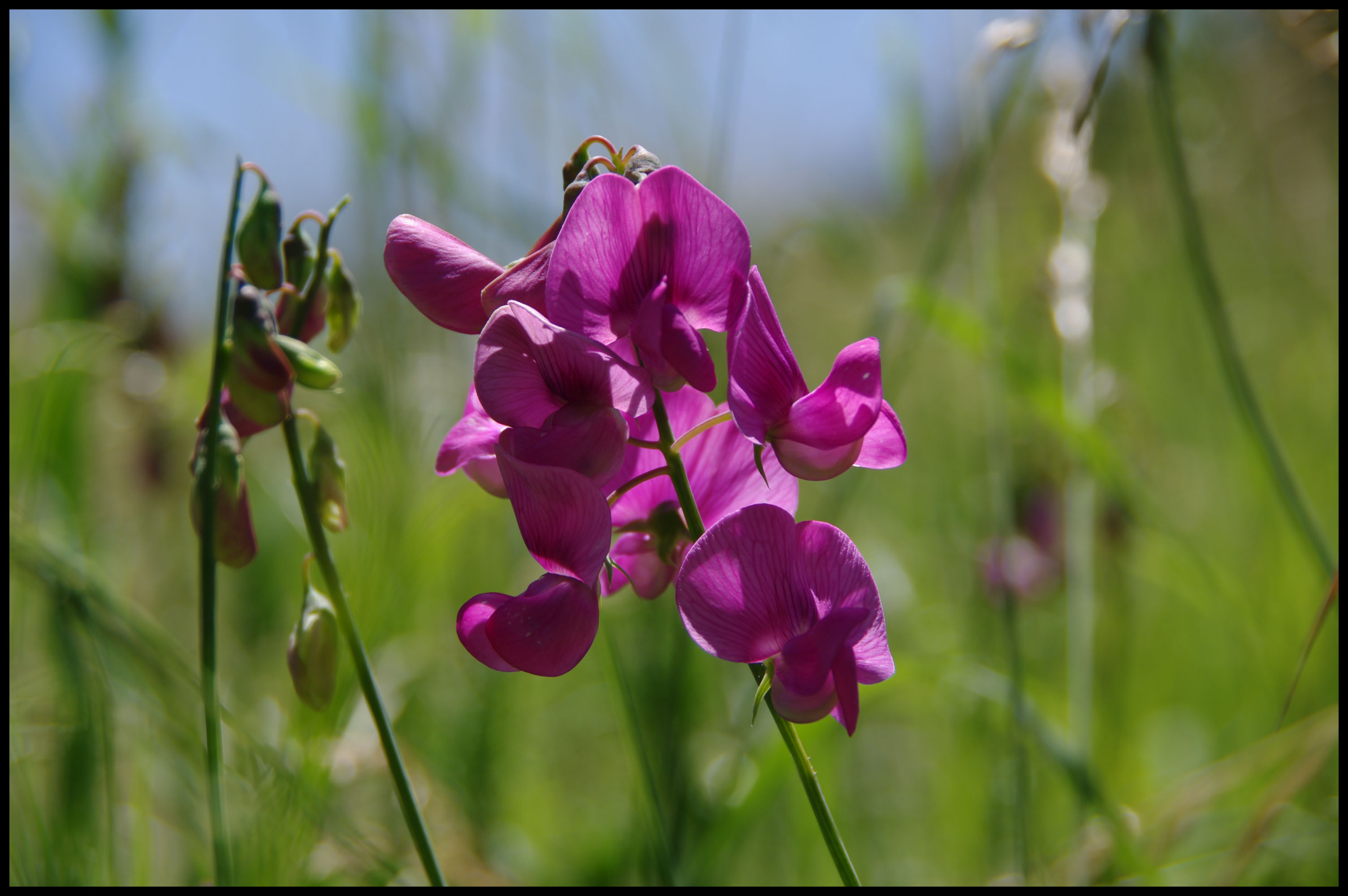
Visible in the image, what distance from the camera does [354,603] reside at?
1.98 ft

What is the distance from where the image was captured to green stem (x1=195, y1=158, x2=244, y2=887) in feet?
1.42

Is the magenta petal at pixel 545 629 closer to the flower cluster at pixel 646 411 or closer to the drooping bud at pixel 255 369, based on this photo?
the flower cluster at pixel 646 411

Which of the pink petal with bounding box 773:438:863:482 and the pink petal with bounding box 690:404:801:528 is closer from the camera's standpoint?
the pink petal with bounding box 773:438:863:482

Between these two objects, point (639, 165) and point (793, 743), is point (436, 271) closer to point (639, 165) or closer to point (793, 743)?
point (639, 165)

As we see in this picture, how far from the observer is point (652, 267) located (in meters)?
0.44

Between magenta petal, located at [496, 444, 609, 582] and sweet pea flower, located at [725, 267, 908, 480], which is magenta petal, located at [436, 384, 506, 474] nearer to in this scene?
magenta petal, located at [496, 444, 609, 582]

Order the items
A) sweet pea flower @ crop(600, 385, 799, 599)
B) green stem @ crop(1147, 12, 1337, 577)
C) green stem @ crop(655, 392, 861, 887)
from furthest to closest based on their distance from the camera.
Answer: green stem @ crop(1147, 12, 1337, 577), sweet pea flower @ crop(600, 385, 799, 599), green stem @ crop(655, 392, 861, 887)

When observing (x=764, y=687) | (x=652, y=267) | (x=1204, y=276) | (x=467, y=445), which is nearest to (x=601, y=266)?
(x=652, y=267)

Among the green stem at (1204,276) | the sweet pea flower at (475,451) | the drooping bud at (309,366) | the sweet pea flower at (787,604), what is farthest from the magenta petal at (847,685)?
the green stem at (1204,276)

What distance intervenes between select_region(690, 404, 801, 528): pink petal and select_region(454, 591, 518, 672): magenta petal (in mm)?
147

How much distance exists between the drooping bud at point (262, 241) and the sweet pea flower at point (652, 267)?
171 millimetres

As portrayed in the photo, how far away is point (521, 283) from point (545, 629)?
188mm

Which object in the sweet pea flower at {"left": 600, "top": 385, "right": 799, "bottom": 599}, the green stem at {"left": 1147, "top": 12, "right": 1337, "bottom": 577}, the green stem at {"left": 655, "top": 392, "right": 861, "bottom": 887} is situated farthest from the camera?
the green stem at {"left": 1147, "top": 12, "right": 1337, "bottom": 577}

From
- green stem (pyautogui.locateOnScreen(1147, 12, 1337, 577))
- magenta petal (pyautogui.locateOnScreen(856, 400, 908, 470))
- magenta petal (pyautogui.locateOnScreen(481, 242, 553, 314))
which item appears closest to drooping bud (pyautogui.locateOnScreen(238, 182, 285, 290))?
magenta petal (pyautogui.locateOnScreen(481, 242, 553, 314))
